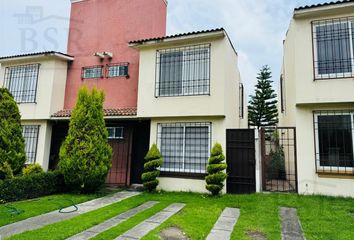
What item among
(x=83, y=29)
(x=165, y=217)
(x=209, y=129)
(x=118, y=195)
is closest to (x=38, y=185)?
(x=118, y=195)

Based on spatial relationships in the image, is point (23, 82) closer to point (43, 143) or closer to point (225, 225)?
point (43, 143)

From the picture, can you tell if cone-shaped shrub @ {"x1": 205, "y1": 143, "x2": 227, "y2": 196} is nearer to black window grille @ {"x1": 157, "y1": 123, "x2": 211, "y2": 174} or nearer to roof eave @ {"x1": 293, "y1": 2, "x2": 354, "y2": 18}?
black window grille @ {"x1": 157, "y1": 123, "x2": 211, "y2": 174}

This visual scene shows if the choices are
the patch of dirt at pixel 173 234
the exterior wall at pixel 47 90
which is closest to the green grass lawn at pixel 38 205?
the patch of dirt at pixel 173 234

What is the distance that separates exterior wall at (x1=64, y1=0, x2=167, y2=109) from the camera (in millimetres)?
12922

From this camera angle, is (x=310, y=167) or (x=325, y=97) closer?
(x=325, y=97)

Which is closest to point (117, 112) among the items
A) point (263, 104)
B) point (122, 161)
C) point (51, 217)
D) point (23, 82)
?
point (122, 161)

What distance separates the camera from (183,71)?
36.6 ft

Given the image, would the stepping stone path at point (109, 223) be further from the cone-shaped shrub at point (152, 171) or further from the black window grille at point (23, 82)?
the black window grille at point (23, 82)

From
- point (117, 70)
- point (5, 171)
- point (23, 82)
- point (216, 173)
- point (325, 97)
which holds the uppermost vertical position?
point (117, 70)

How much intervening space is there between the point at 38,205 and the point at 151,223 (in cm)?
423

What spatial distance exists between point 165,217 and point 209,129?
449cm

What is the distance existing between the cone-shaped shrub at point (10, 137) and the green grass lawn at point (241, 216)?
4.48 meters

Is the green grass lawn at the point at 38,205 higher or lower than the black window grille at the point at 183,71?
lower

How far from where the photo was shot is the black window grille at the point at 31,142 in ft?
43.6
